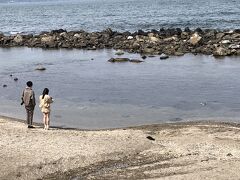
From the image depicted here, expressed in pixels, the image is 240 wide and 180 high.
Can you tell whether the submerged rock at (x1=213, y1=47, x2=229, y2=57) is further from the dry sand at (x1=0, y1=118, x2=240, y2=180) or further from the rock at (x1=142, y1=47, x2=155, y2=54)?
the dry sand at (x1=0, y1=118, x2=240, y2=180)

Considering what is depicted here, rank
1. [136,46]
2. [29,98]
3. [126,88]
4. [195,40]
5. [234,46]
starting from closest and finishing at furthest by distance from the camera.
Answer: [29,98] → [126,88] → [234,46] → [195,40] → [136,46]

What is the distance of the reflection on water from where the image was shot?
80.7 ft

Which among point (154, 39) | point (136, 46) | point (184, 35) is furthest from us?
point (184, 35)

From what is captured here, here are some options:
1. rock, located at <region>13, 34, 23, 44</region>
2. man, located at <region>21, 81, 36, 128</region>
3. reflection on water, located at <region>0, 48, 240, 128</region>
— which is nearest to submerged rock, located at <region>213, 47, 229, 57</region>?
reflection on water, located at <region>0, 48, 240, 128</region>

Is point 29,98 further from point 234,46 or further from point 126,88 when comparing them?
point 234,46

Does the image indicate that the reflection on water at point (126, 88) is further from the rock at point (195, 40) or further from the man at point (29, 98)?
the rock at point (195, 40)

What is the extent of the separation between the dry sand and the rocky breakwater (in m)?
24.3

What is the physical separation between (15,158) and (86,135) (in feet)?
11.5

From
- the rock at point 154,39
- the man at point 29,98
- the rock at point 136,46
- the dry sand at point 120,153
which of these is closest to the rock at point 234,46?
the rock at point 154,39

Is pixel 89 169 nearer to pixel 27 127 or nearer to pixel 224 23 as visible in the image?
pixel 27 127

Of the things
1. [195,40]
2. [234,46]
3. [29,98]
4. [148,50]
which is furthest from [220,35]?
[29,98]

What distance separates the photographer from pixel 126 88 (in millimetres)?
31172

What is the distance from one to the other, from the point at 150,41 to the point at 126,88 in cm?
1973

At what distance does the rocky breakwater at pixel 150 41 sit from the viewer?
45.2 meters
